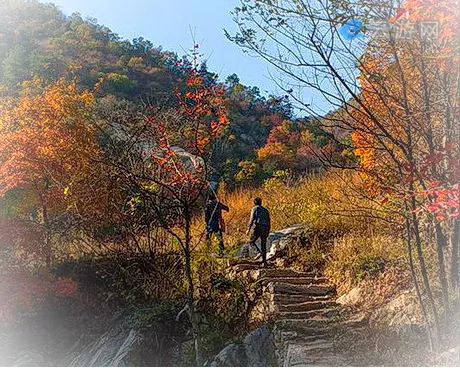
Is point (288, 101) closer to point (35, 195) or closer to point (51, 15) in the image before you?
point (35, 195)

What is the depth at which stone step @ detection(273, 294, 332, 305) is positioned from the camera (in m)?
6.03

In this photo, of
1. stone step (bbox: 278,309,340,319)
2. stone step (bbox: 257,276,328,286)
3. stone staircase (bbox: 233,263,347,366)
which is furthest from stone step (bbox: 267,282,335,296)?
stone step (bbox: 278,309,340,319)

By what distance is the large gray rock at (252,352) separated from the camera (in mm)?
5156

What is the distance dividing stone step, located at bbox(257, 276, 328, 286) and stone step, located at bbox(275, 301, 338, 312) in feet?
1.82

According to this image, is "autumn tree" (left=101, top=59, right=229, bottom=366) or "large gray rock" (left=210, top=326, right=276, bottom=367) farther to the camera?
"autumn tree" (left=101, top=59, right=229, bottom=366)

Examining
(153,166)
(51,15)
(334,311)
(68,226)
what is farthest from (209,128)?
(51,15)

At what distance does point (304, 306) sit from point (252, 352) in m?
0.99

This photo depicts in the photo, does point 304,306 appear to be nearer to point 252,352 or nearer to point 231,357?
point 252,352

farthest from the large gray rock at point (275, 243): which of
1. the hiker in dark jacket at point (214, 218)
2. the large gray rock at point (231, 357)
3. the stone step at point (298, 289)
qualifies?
the large gray rock at point (231, 357)

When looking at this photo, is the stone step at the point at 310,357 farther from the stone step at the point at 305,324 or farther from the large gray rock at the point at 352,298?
the large gray rock at the point at 352,298

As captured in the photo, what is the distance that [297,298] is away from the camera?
20.1 feet

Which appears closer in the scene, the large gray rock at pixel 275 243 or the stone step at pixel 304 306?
the stone step at pixel 304 306

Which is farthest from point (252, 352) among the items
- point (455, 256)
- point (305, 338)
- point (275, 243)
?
point (275, 243)

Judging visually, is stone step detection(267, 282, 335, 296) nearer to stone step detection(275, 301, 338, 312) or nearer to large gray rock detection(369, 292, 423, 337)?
stone step detection(275, 301, 338, 312)
